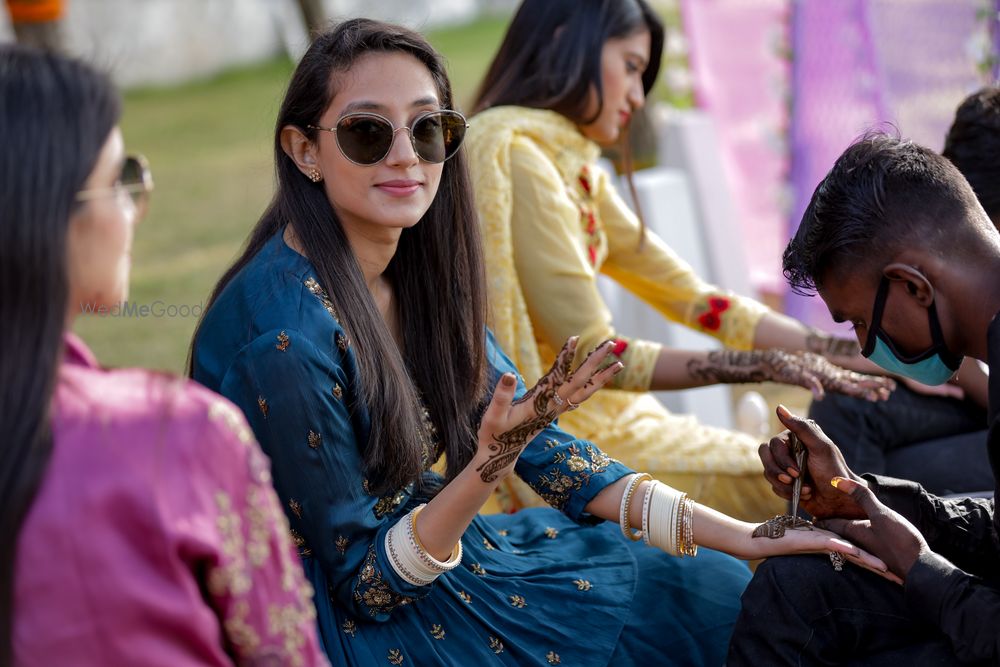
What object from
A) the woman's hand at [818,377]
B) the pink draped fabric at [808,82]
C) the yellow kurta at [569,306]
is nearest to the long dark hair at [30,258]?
the yellow kurta at [569,306]

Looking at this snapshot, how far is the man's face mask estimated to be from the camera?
82.2 inches

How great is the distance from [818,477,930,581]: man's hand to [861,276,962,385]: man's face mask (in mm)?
259

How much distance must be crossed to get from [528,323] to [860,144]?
3.98ft

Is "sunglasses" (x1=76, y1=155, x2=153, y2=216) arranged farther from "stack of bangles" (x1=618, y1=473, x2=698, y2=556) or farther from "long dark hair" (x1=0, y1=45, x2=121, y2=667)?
"stack of bangles" (x1=618, y1=473, x2=698, y2=556)

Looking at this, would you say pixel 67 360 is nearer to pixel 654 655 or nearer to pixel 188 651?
pixel 188 651

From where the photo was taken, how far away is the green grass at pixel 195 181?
6676mm

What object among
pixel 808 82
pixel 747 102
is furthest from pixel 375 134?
pixel 747 102

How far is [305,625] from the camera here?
4.96ft

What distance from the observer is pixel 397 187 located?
2.39 meters

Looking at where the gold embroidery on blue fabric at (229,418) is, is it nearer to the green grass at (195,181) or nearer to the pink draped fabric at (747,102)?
the green grass at (195,181)

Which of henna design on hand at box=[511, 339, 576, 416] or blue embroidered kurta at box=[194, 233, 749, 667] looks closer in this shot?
henna design on hand at box=[511, 339, 576, 416]

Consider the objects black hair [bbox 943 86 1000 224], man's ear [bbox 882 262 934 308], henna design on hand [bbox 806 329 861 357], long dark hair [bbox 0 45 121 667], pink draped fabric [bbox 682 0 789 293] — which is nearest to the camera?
long dark hair [bbox 0 45 121 667]

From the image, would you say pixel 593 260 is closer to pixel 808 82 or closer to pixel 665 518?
pixel 665 518

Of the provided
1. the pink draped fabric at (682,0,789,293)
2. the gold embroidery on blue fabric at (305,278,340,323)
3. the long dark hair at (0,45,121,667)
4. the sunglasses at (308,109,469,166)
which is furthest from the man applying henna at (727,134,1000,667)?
the pink draped fabric at (682,0,789,293)
